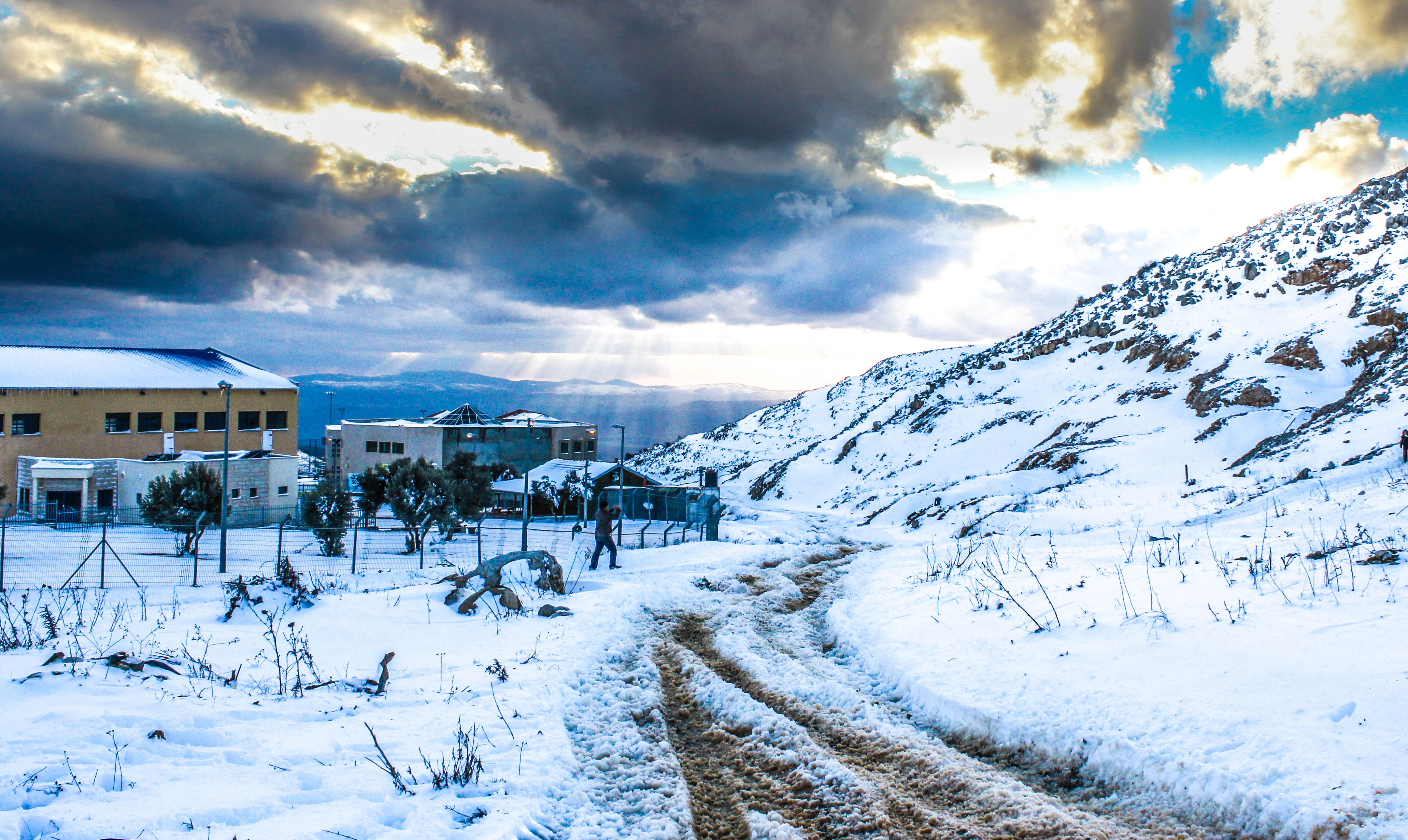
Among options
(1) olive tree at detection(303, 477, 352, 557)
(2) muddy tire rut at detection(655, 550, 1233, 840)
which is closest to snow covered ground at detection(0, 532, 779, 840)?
(2) muddy tire rut at detection(655, 550, 1233, 840)

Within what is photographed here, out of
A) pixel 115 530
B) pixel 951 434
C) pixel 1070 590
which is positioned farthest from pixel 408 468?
pixel 951 434

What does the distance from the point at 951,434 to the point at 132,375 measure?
188 feet

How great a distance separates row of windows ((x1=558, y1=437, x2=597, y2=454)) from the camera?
73875 millimetres

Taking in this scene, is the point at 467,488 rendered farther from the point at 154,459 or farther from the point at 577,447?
the point at 577,447

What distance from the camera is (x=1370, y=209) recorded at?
61219 mm

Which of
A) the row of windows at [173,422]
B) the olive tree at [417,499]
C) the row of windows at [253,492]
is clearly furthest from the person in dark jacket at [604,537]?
the row of windows at [173,422]

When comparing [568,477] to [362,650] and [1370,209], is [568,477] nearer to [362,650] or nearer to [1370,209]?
[362,650]


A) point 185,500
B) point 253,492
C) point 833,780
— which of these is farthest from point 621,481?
point 253,492

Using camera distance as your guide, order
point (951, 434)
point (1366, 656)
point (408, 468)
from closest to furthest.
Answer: point (1366, 656) < point (408, 468) < point (951, 434)

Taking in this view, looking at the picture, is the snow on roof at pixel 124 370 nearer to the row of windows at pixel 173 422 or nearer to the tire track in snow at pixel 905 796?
the row of windows at pixel 173 422

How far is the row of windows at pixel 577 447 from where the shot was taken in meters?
73.9

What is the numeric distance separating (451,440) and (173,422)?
69.9 ft

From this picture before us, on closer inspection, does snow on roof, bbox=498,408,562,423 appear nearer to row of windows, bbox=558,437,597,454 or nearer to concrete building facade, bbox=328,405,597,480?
concrete building facade, bbox=328,405,597,480

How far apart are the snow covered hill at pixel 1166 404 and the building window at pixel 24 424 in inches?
1866
